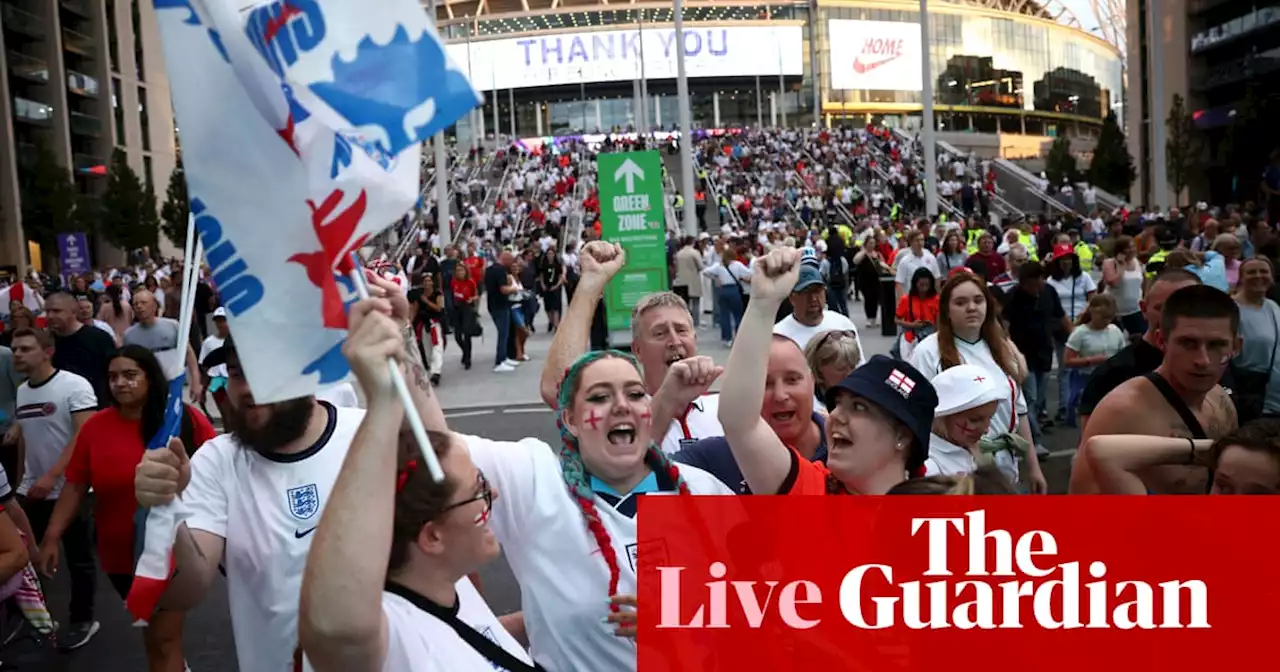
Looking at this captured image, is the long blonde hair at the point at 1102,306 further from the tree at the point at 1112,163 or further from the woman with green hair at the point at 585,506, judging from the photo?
the tree at the point at 1112,163

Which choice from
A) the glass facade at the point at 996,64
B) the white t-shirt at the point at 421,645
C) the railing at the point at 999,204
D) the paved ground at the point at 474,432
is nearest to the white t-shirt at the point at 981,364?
the paved ground at the point at 474,432

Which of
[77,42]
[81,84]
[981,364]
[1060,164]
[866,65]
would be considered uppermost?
[866,65]

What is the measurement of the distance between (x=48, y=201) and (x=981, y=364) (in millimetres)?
48772

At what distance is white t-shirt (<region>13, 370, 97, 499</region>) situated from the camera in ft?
21.6

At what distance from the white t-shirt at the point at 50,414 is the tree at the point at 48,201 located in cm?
4499

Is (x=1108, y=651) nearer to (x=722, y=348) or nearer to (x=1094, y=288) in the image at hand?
(x=1094, y=288)

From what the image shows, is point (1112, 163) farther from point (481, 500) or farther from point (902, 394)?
point (481, 500)

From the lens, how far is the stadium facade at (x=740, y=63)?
96438 mm

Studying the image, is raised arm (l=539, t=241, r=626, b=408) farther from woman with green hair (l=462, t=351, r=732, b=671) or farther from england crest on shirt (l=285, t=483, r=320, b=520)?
england crest on shirt (l=285, t=483, r=320, b=520)

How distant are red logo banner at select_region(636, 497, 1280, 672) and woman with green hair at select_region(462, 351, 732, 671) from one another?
48 centimetres

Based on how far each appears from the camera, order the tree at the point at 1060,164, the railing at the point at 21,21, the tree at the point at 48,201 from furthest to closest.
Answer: the tree at the point at 1060,164 → the railing at the point at 21,21 → the tree at the point at 48,201

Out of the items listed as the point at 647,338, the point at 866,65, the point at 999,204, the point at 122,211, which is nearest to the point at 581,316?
the point at 647,338

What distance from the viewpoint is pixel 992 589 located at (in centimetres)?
235

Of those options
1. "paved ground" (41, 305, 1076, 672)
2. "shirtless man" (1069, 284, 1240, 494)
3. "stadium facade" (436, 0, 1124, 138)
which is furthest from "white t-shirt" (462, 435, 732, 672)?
"stadium facade" (436, 0, 1124, 138)
